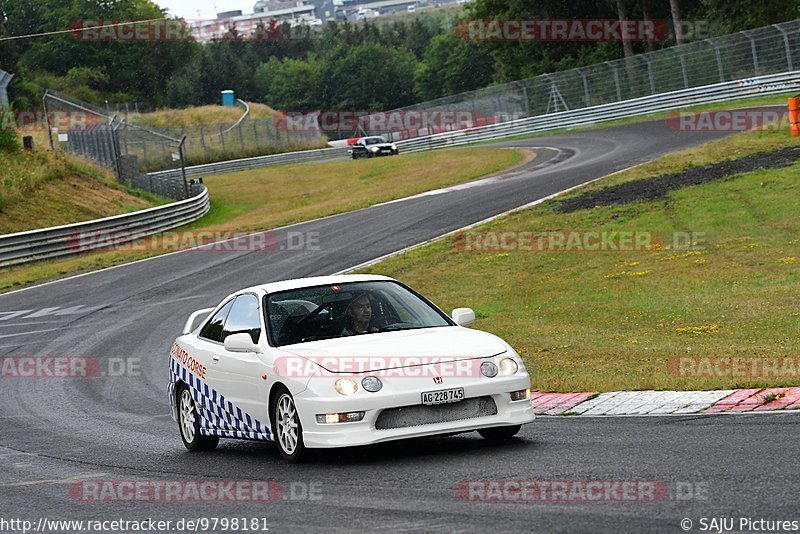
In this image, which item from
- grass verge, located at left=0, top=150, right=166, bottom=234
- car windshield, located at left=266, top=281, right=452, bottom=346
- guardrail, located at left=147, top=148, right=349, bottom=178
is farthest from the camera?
guardrail, located at left=147, top=148, right=349, bottom=178

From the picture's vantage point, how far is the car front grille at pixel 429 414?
8430mm

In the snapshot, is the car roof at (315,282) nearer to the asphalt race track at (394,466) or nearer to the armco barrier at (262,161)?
the asphalt race track at (394,466)

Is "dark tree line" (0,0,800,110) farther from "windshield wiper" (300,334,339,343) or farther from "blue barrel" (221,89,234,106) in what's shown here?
"windshield wiper" (300,334,339,343)

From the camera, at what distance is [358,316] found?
A: 9633mm

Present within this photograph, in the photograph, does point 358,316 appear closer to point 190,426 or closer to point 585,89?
point 190,426

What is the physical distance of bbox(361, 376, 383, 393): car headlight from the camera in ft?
27.7

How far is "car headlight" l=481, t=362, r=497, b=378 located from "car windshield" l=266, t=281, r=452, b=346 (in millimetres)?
1008

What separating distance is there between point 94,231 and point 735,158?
17818 millimetres

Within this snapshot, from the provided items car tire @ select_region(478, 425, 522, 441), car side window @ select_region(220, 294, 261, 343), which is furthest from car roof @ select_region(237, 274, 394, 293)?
car tire @ select_region(478, 425, 522, 441)

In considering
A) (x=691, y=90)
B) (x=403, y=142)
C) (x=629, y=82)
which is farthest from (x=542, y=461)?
(x=403, y=142)

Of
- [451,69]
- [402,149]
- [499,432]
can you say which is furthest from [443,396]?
[451,69]

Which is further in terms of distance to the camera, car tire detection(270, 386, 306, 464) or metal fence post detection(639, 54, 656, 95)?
metal fence post detection(639, 54, 656, 95)

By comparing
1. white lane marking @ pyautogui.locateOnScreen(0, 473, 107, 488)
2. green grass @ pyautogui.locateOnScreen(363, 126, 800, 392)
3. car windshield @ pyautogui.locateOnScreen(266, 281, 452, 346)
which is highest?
car windshield @ pyautogui.locateOnScreen(266, 281, 452, 346)

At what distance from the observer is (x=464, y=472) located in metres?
7.86
